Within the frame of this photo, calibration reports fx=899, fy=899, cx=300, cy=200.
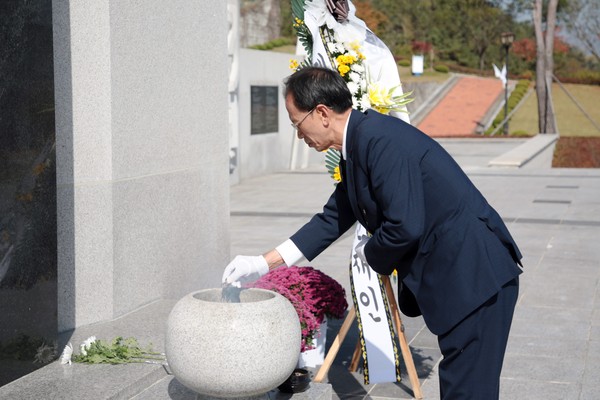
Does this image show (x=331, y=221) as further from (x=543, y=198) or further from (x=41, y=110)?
(x=543, y=198)

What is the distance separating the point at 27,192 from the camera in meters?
4.05

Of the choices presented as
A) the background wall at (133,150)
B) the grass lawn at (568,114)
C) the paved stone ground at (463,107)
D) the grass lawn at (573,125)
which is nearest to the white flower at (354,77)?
the background wall at (133,150)

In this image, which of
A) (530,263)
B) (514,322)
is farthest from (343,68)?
(530,263)

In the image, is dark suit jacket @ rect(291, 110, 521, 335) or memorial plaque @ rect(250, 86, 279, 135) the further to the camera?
memorial plaque @ rect(250, 86, 279, 135)

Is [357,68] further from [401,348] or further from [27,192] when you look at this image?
[27,192]

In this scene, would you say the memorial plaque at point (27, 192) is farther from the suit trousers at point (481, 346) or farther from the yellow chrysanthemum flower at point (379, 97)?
the suit trousers at point (481, 346)

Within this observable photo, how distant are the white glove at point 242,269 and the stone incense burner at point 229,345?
0.19m

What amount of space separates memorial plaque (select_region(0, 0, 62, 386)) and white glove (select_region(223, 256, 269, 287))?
1.07 m

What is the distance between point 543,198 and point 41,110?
1003cm

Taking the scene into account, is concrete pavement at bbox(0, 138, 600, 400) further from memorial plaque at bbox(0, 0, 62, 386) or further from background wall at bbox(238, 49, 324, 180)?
background wall at bbox(238, 49, 324, 180)

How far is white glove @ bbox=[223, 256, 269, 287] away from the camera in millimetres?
3479

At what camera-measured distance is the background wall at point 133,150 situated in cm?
487

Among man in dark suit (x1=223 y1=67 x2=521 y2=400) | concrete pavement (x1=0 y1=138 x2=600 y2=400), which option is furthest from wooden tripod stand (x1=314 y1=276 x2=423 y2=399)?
man in dark suit (x1=223 y1=67 x2=521 y2=400)

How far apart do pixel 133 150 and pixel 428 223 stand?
8.58 feet
